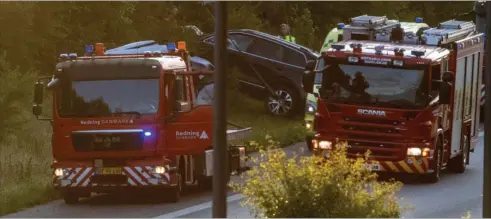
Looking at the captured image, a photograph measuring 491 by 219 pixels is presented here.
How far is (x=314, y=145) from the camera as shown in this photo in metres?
22.8

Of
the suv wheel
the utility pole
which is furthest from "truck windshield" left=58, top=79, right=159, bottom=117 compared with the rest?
the suv wheel

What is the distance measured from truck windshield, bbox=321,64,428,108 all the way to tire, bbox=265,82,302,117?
1072 centimetres

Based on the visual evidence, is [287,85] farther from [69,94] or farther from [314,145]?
[69,94]

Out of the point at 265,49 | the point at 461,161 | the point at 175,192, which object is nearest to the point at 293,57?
the point at 265,49

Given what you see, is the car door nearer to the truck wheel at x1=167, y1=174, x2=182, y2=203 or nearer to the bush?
the truck wheel at x1=167, y1=174, x2=182, y2=203

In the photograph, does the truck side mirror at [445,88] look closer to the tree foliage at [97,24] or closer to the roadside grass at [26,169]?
the roadside grass at [26,169]

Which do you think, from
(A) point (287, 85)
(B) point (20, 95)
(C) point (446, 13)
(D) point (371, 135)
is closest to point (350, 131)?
(D) point (371, 135)

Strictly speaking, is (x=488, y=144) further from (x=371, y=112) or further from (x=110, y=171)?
(x=371, y=112)

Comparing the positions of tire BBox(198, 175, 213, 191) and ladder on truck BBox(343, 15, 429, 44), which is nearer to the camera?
tire BBox(198, 175, 213, 191)

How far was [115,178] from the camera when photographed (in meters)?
20.3

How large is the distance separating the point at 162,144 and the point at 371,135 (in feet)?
12.7

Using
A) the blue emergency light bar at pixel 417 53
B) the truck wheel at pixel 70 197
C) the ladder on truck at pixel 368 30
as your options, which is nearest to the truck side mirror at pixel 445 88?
the blue emergency light bar at pixel 417 53

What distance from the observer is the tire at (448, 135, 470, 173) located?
83.0ft

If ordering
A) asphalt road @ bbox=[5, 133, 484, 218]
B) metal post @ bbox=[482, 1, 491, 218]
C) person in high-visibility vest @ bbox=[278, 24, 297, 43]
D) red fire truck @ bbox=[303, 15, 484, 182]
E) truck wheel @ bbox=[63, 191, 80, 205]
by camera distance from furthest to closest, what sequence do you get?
person in high-visibility vest @ bbox=[278, 24, 297, 43]
red fire truck @ bbox=[303, 15, 484, 182]
truck wheel @ bbox=[63, 191, 80, 205]
asphalt road @ bbox=[5, 133, 484, 218]
metal post @ bbox=[482, 1, 491, 218]
